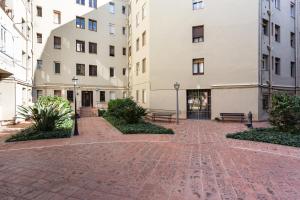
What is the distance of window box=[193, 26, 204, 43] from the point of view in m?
18.2

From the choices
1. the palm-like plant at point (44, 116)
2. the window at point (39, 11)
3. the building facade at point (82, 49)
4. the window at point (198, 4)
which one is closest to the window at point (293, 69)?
the window at point (198, 4)

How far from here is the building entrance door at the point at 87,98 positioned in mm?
26888

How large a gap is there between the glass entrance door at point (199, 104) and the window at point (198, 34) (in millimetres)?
4274

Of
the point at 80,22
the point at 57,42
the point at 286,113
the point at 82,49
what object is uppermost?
the point at 80,22

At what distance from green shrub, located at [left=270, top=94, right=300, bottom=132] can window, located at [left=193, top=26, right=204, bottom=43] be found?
352 inches

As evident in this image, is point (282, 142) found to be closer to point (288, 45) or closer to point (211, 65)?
point (211, 65)

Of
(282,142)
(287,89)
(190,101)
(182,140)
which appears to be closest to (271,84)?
(287,89)

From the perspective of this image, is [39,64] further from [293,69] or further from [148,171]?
[293,69]

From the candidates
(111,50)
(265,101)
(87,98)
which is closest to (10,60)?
(87,98)

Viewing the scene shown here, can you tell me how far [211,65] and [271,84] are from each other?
203 inches

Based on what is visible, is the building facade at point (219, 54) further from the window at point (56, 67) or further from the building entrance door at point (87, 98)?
the window at point (56, 67)

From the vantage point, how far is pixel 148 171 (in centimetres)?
562

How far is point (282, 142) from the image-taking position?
8.82 metres

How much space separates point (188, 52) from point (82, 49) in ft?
46.3
